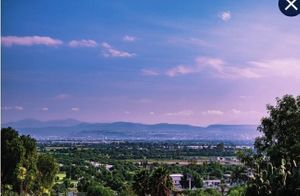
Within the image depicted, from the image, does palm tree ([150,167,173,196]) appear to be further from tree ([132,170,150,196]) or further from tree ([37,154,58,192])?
tree ([37,154,58,192])

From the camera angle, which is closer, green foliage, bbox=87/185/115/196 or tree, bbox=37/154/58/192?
tree, bbox=37/154/58/192

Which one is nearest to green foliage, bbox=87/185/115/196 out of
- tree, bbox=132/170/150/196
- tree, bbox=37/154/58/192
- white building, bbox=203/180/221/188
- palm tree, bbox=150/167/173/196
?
tree, bbox=37/154/58/192

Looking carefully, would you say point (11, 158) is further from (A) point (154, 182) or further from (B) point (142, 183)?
(A) point (154, 182)

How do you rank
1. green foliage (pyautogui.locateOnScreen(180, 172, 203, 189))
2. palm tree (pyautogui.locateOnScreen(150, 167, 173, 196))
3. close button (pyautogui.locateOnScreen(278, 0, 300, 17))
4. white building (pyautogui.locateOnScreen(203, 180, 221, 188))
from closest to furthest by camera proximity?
1. close button (pyautogui.locateOnScreen(278, 0, 300, 17))
2. palm tree (pyautogui.locateOnScreen(150, 167, 173, 196))
3. green foliage (pyautogui.locateOnScreen(180, 172, 203, 189))
4. white building (pyautogui.locateOnScreen(203, 180, 221, 188))

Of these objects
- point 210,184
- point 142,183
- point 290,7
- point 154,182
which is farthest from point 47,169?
point 290,7

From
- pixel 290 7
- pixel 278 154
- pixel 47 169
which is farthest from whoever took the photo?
pixel 47 169

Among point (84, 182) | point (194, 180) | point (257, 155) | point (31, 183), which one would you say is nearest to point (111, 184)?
point (84, 182)
